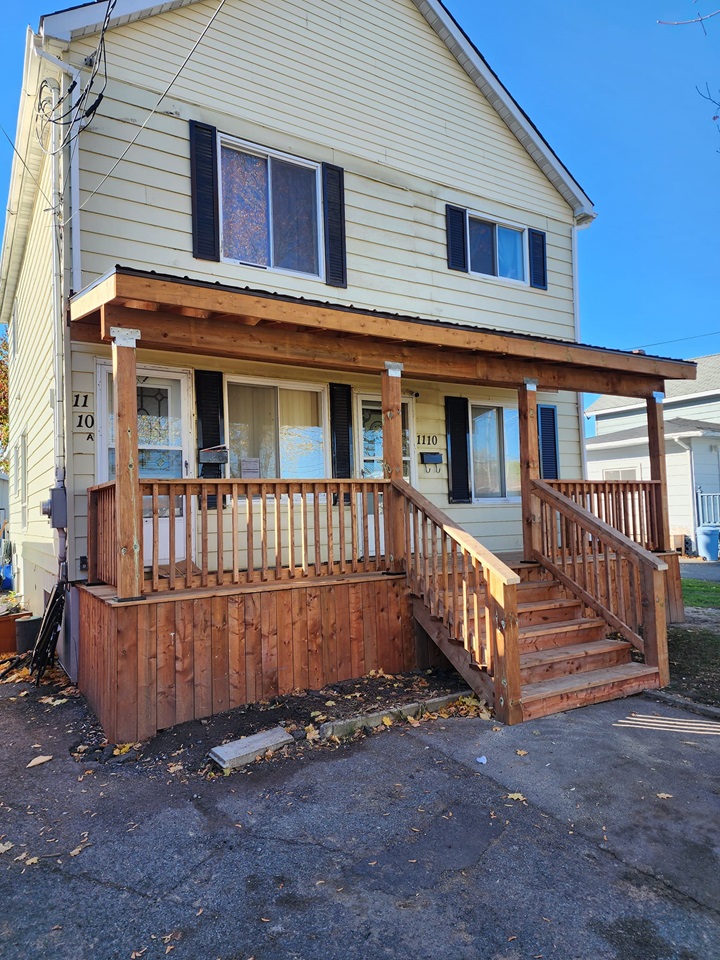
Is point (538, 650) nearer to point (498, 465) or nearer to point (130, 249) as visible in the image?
point (498, 465)

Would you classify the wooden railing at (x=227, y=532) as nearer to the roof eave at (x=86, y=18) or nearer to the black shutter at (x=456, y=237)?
the black shutter at (x=456, y=237)

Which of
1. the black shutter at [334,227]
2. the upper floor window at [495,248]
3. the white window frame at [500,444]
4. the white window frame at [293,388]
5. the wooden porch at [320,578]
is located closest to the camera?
the wooden porch at [320,578]

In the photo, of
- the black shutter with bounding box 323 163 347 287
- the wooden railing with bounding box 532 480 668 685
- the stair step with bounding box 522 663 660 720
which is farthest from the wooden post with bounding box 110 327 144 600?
the wooden railing with bounding box 532 480 668 685

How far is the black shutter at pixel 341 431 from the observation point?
777cm

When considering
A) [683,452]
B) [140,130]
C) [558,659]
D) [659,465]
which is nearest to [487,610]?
[558,659]

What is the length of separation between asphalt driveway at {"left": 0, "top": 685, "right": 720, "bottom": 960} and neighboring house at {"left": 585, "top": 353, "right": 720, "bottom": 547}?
15700 mm

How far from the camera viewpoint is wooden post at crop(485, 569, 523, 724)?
4.77 m

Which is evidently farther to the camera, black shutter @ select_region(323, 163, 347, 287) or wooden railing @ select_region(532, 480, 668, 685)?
black shutter @ select_region(323, 163, 347, 287)

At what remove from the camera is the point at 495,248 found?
9.54m

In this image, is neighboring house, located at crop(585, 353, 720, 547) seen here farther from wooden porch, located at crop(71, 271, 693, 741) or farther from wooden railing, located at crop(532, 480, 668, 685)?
wooden porch, located at crop(71, 271, 693, 741)

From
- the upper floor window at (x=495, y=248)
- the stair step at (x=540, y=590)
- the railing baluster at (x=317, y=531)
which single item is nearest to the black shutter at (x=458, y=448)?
the upper floor window at (x=495, y=248)

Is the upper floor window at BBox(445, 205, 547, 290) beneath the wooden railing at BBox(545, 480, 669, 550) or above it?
above

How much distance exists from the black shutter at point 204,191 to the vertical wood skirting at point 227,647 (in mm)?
3863

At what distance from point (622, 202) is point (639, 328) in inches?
763
